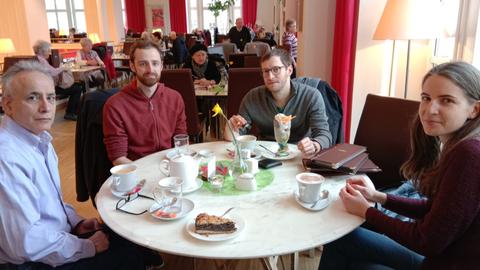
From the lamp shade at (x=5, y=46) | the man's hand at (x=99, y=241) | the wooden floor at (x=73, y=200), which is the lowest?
the wooden floor at (x=73, y=200)

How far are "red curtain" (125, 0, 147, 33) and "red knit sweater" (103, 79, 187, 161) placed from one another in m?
15.6

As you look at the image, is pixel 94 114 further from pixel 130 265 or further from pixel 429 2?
pixel 429 2

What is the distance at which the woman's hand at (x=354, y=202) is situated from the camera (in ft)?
3.70

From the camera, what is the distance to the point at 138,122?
6.45 ft

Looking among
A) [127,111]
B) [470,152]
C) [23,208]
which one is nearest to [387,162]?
[470,152]

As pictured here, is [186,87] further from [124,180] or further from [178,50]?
[178,50]

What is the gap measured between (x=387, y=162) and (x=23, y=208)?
64.9 inches

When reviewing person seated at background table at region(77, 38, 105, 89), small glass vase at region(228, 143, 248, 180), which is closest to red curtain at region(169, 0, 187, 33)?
person seated at background table at region(77, 38, 105, 89)

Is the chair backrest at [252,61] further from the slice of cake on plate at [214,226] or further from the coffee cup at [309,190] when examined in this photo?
the slice of cake on plate at [214,226]

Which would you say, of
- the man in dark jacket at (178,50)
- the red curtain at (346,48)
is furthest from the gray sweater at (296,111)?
the man in dark jacket at (178,50)

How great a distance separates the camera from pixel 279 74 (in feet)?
6.64

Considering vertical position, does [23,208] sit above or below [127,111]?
below

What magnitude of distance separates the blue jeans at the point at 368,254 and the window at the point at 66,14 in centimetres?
1580

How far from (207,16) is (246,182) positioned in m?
16.2
